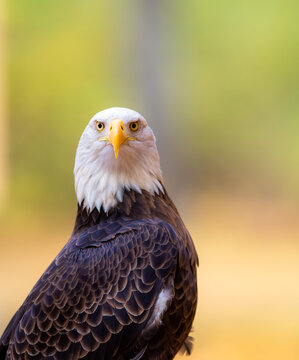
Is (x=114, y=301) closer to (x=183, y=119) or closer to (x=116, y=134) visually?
(x=116, y=134)

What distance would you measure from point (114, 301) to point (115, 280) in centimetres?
7

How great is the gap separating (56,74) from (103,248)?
465cm

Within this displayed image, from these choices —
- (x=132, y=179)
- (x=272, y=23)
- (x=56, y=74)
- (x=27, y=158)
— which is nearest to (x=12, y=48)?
(x=56, y=74)

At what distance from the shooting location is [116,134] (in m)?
2.16

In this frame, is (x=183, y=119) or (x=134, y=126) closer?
(x=134, y=126)

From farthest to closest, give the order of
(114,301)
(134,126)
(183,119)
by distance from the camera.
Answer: (183,119), (134,126), (114,301)

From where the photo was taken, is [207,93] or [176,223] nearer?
[176,223]

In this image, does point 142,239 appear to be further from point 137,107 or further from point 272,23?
point 272,23

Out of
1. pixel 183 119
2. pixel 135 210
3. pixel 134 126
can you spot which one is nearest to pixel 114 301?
pixel 135 210

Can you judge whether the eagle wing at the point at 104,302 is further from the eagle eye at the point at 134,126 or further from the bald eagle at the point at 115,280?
the eagle eye at the point at 134,126

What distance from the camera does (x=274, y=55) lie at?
22.6ft

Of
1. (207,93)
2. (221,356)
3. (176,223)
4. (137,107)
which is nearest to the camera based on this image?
(176,223)

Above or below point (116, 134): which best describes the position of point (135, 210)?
below

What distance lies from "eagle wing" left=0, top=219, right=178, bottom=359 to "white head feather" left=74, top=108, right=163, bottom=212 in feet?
0.64
